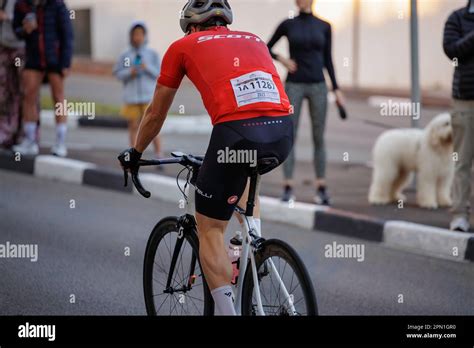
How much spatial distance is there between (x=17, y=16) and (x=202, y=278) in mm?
7089

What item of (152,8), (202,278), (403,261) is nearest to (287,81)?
(403,261)

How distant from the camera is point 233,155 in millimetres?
5066

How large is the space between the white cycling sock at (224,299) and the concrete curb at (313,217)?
11.4 feet

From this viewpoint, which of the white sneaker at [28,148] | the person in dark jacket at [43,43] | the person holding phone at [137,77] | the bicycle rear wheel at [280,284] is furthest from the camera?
the white sneaker at [28,148]

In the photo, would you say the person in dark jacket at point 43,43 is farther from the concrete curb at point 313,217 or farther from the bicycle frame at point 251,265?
the bicycle frame at point 251,265

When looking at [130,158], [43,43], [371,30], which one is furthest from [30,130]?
[371,30]

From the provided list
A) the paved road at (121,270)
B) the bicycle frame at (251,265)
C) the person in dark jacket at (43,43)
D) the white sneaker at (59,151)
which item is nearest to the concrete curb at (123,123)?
the white sneaker at (59,151)

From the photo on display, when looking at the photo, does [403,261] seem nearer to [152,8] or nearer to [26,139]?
[26,139]

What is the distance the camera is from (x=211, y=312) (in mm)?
5566

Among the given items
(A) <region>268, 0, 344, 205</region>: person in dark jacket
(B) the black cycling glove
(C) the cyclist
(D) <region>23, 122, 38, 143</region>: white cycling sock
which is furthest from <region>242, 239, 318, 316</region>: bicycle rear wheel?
(D) <region>23, 122, 38, 143</region>: white cycling sock

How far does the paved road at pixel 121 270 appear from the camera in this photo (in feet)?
22.5

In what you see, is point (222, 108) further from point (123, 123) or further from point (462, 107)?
point (123, 123)

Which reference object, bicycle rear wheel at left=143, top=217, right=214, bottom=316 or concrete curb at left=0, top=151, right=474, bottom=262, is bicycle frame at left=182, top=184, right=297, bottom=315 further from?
concrete curb at left=0, top=151, right=474, bottom=262

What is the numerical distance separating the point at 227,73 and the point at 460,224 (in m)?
4.06
